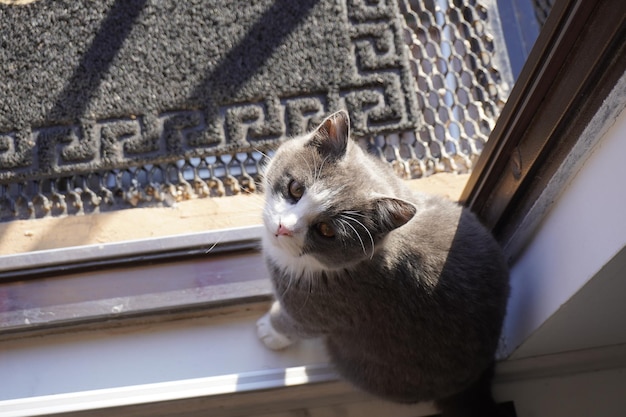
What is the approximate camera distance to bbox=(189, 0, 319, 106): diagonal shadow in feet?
4.28

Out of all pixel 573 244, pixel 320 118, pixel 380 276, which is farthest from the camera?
pixel 320 118

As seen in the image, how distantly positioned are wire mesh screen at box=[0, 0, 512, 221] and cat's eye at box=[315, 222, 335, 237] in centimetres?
33

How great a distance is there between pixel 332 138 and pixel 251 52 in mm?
437

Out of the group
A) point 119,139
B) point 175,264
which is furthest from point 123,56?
point 175,264

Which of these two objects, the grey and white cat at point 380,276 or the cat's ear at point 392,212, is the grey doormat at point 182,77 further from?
the cat's ear at point 392,212

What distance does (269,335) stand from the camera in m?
1.12

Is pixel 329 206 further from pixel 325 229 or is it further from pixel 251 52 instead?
pixel 251 52

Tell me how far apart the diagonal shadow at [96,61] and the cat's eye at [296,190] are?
1.76 ft

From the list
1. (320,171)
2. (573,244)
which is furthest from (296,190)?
(573,244)

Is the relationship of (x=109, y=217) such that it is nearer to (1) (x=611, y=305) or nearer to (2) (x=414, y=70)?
(2) (x=414, y=70)

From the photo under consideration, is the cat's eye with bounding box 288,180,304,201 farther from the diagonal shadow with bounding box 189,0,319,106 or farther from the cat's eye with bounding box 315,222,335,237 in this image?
the diagonal shadow with bounding box 189,0,319,106

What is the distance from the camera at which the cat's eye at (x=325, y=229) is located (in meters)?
0.95

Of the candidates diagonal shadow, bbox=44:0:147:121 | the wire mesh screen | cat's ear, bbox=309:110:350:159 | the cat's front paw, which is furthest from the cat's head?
diagonal shadow, bbox=44:0:147:121

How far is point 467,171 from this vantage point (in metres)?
1.27
